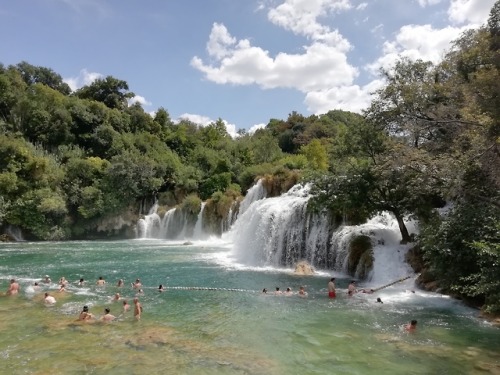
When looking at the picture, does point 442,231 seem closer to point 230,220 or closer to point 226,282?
point 226,282

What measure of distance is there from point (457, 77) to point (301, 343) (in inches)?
607

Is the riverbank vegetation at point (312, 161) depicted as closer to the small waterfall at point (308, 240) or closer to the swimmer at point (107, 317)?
the small waterfall at point (308, 240)

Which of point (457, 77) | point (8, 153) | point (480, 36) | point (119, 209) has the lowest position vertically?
point (119, 209)

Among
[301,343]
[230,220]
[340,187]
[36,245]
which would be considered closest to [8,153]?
[36,245]

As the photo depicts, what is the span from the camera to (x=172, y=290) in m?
16.1

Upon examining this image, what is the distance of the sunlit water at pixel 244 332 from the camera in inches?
340

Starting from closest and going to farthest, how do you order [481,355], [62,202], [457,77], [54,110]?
1. [481,355]
2. [457,77]
3. [62,202]
4. [54,110]

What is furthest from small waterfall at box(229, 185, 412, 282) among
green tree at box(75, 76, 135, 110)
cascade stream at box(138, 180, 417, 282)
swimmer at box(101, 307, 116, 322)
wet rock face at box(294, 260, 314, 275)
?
green tree at box(75, 76, 135, 110)

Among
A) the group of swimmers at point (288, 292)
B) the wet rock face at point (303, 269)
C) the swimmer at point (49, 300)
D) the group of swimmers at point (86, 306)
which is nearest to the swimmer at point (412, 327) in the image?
the group of swimmers at point (288, 292)

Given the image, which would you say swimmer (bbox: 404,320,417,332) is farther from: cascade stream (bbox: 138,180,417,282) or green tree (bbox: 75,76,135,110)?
green tree (bbox: 75,76,135,110)

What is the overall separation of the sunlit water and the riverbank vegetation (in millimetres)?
1932

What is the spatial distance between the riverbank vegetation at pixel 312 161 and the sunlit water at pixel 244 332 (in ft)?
6.34

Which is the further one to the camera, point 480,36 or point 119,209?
point 119,209

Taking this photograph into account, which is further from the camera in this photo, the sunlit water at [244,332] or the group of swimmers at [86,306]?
the group of swimmers at [86,306]
